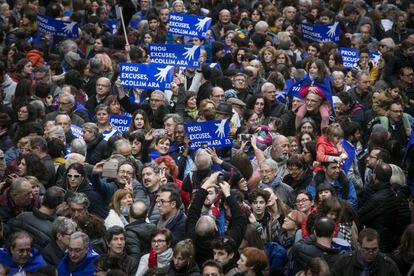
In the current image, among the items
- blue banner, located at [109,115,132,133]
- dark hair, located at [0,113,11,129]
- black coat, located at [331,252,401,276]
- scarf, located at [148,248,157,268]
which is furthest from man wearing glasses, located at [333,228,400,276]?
blue banner, located at [109,115,132,133]

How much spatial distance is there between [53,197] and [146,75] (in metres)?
5.30

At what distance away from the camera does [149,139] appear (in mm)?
15805

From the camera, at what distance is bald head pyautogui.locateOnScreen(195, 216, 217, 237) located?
11984mm

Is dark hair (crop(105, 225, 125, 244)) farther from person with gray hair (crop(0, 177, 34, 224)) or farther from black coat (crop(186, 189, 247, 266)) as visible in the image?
person with gray hair (crop(0, 177, 34, 224))

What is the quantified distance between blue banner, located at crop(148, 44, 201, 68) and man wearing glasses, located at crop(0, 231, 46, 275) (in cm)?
690

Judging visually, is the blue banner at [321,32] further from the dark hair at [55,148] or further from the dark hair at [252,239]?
the dark hair at [252,239]

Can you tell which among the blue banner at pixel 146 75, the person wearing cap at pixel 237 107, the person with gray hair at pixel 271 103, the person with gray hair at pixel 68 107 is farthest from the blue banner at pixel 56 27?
the person wearing cap at pixel 237 107

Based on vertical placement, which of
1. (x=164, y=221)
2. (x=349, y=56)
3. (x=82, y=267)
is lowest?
(x=349, y=56)

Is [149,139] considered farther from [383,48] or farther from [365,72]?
[383,48]

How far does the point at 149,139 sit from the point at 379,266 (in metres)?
4.80

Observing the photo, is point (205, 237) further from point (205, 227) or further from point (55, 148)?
point (55, 148)

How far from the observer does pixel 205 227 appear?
1198 cm

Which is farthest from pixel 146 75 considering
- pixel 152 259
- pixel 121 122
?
pixel 152 259

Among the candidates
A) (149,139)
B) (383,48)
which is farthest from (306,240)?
(383,48)
